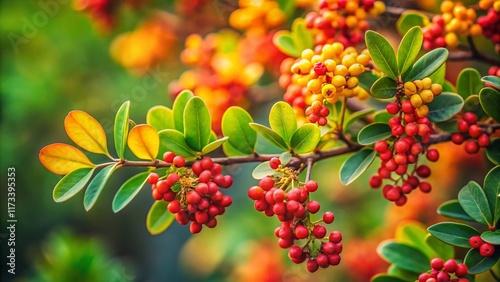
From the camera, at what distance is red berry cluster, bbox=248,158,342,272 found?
74cm

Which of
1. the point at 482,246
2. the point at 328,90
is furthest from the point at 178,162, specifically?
the point at 482,246

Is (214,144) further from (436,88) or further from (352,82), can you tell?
(436,88)

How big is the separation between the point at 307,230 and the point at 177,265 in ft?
10.3

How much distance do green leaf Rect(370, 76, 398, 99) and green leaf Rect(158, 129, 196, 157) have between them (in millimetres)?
296

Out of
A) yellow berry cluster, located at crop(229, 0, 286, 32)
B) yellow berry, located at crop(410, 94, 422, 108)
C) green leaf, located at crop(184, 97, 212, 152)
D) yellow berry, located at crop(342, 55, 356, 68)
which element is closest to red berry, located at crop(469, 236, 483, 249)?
yellow berry, located at crop(410, 94, 422, 108)

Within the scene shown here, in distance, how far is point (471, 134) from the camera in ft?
2.80

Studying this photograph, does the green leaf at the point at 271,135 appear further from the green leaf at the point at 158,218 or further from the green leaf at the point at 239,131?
the green leaf at the point at 158,218

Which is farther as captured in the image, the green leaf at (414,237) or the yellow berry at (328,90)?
the green leaf at (414,237)

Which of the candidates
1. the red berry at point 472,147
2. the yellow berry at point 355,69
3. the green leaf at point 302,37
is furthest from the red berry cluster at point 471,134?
the green leaf at point 302,37

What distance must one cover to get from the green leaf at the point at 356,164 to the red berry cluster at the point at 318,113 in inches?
4.0

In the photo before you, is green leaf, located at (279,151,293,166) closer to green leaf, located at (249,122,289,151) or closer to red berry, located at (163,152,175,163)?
green leaf, located at (249,122,289,151)

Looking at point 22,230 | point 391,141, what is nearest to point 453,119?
point 391,141

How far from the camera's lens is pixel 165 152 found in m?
0.89

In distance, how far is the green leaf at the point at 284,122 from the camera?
82 centimetres
